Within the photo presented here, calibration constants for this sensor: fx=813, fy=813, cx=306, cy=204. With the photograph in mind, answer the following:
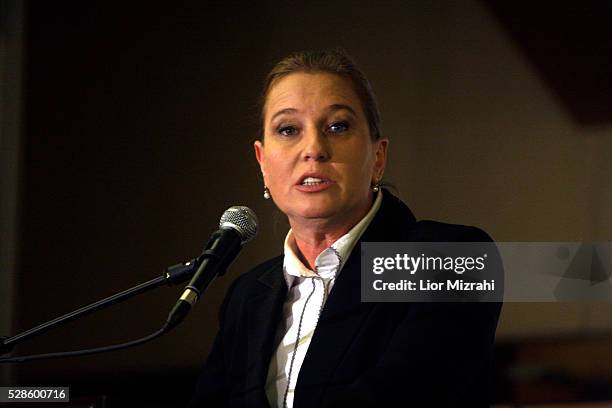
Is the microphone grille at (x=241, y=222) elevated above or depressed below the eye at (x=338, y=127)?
below

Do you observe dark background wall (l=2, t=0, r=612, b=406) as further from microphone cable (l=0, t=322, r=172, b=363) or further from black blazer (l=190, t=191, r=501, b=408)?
microphone cable (l=0, t=322, r=172, b=363)

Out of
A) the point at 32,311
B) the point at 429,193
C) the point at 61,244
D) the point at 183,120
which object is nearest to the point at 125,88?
the point at 183,120

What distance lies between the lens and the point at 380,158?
180 cm

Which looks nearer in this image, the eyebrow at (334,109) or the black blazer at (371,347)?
the black blazer at (371,347)

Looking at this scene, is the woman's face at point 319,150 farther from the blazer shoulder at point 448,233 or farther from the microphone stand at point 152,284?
the microphone stand at point 152,284

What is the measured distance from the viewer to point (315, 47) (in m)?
1.99

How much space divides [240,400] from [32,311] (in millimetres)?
798

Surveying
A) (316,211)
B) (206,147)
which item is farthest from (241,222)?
(206,147)

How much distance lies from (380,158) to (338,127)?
16 cm

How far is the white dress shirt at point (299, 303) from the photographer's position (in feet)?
5.21

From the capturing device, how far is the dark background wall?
1.82 m

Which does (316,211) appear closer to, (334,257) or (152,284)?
(334,257)

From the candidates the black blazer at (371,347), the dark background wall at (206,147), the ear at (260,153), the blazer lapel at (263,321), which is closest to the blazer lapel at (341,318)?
the black blazer at (371,347)

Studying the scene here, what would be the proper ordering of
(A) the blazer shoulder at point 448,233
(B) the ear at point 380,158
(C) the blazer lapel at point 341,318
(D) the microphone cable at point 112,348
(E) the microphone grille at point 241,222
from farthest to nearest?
(B) the ear at point 380,158, (A) the blazer shoulder at point 448,233, (C) the blazer lapel at point 341,318, (E) the microphone grille at point 241,222, (D) the microphone cable at point 112,348
